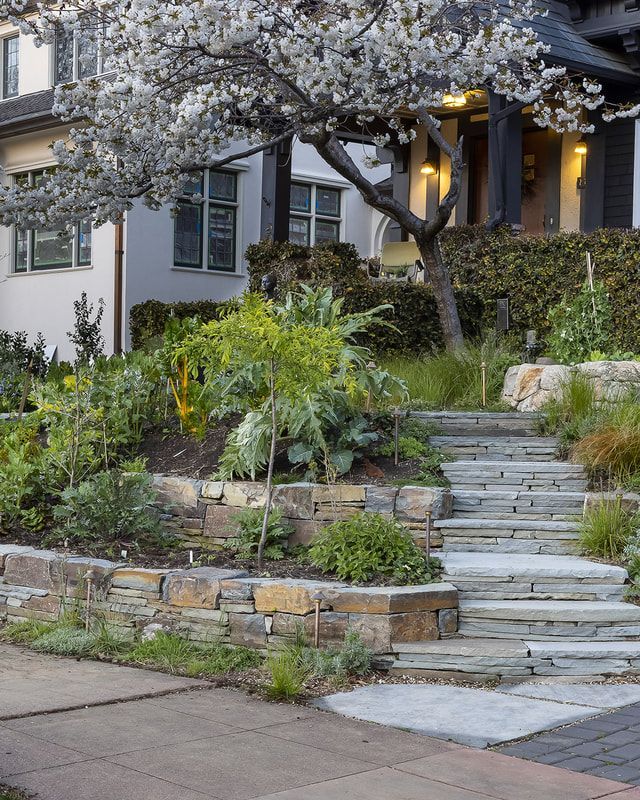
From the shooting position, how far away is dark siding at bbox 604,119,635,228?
16750 mm

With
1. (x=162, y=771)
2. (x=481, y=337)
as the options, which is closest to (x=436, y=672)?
(x=162, y=771)

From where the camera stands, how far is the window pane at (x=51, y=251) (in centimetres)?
1888

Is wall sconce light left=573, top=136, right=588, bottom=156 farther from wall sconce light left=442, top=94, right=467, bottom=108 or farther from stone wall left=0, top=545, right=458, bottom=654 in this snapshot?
stone wall left=0, top=545, right=458, bottom=654

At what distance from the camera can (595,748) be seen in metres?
4.93

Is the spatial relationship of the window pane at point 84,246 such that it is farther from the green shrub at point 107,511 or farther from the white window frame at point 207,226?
the green shrub at point 107,511

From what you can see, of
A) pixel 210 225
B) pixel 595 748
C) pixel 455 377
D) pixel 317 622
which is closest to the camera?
pixel 595 748

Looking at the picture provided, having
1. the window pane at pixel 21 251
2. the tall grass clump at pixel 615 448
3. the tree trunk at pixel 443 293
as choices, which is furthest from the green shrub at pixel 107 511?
the window pane at pixel 21 251

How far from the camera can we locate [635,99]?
1695 centimetres

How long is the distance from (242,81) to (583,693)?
7.95 metres

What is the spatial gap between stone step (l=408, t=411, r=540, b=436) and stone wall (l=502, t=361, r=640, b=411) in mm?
356

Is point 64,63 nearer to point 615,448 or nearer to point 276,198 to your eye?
point 276,198

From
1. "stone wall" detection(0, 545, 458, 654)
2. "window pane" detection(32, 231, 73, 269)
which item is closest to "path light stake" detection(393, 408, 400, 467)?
"stone wall" detection(0, 545, 458, 654)

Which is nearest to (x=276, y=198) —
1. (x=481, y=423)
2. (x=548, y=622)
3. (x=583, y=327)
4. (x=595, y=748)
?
(x=583, y=327)

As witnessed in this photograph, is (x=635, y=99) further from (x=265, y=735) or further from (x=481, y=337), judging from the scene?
(x=265, y=735)
